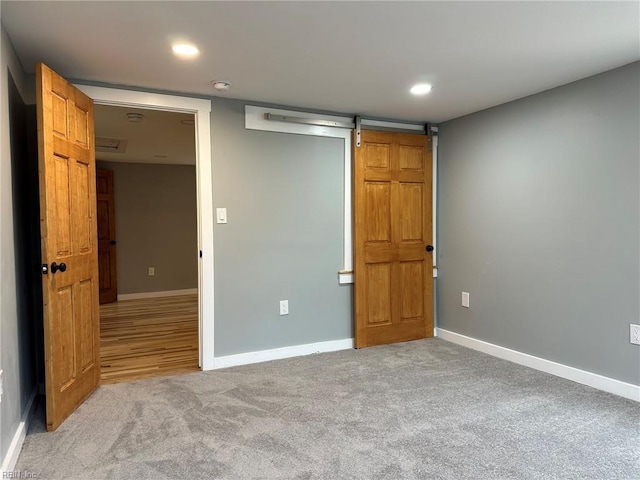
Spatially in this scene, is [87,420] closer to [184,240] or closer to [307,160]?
[307,160]

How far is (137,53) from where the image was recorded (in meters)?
2.35

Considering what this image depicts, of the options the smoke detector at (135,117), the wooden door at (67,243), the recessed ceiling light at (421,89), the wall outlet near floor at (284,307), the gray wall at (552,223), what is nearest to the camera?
the wooden door at (67,243)

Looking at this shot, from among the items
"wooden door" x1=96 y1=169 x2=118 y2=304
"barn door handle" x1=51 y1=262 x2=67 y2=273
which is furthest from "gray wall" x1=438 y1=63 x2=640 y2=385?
"wooden door" x1=96 y1=169 x2=118 y2=304

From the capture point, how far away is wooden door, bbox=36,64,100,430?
2.21 meters

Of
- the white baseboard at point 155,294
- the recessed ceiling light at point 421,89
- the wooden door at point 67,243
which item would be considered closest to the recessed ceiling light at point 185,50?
the wooden door at point 67,243

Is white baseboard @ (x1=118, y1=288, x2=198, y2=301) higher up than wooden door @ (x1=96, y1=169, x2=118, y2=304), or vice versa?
wooden door @ (x1=96, y1=169, x2=118, y2=304)

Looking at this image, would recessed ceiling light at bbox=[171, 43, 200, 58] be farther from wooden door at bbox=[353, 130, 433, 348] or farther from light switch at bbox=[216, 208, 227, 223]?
wooden door at bbox=[353, 130, 433, 348]

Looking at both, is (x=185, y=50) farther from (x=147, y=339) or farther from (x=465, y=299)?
(x=465, y=299)

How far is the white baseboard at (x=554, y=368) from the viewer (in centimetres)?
262

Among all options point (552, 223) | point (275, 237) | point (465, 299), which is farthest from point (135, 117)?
point (552, 223)

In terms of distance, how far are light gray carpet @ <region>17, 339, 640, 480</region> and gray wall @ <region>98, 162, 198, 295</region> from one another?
387 cm

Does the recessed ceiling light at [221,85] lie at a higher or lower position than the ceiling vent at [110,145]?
lower

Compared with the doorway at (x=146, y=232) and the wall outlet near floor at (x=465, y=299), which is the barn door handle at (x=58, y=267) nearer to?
the doorway at (x=146, y=232)

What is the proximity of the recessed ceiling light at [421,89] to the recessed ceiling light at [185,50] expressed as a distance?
4.95ft
